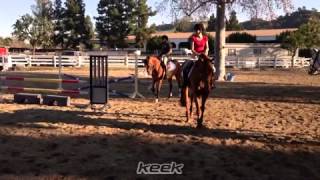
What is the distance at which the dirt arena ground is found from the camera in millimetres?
7273

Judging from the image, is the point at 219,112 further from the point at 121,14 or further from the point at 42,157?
the point at 121,14

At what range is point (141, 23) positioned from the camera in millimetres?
88812

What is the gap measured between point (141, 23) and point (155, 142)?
80.7 m

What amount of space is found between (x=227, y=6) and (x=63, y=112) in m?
20.2

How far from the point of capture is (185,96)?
1245cm

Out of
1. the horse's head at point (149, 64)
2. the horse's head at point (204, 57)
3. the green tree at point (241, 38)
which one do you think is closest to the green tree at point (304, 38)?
the green tree at point (241, 38)

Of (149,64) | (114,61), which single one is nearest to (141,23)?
(114,61)

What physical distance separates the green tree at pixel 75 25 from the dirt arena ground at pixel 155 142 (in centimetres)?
7352

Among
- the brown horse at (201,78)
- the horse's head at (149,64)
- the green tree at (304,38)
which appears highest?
the green tree at (304,38)

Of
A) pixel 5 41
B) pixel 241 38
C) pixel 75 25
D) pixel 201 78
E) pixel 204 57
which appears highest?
pixel 75 25

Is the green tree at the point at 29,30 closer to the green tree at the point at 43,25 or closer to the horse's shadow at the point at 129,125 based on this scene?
the green tree at the point at 43,25

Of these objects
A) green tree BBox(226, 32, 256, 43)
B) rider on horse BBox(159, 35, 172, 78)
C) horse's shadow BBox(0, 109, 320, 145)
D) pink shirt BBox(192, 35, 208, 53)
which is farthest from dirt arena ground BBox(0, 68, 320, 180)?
green tree BBox(226, 32, 256, 43)

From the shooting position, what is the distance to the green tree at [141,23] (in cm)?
8794

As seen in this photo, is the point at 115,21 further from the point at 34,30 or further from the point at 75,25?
the point at 34,30
